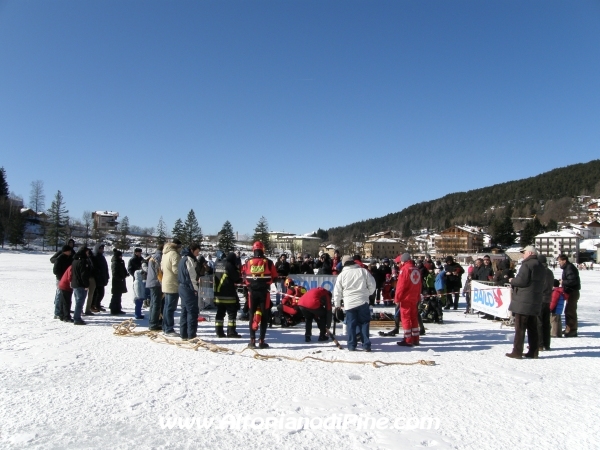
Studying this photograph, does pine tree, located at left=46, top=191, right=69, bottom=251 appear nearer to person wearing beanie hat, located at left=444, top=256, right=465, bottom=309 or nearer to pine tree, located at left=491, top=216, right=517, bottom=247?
person wearing beanie hat, located at left=444, top=256, right=465, bottom=309

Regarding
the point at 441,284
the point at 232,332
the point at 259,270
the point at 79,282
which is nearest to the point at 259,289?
the point at 259,270

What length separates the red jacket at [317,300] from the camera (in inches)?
310

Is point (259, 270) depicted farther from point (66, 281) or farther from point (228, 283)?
point (66, 281)

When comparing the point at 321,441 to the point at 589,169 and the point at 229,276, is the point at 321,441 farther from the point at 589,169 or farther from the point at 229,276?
the point at 589,169

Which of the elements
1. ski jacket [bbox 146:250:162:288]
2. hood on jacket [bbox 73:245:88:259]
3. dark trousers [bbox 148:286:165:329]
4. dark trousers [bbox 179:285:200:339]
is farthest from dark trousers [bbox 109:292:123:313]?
dark trousers [bbox 179:285:200:339]

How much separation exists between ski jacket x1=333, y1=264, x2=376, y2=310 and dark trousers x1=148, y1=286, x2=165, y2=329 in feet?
12.2

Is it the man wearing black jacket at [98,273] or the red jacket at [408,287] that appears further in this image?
the man wearing black jacket at [98,273]

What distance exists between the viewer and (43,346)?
671 centimetres

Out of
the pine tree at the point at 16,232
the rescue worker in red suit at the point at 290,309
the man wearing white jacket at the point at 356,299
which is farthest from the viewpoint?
the pine tree at the point at 16,232

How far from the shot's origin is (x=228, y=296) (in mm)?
8008

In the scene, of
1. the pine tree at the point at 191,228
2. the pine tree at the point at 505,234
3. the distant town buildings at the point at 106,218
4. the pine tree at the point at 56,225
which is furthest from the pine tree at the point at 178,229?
the pine tree at the point at 505,234

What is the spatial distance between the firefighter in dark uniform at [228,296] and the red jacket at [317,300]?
134 centimetres

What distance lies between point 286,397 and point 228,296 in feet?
12.0

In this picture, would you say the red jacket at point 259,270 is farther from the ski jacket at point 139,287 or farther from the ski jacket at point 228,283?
the ski jacket at point 139,287
